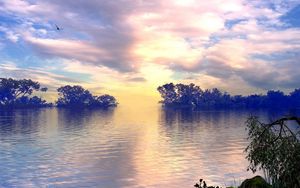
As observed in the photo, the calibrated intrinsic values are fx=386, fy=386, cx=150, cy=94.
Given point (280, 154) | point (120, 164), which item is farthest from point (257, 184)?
point (120, 164)

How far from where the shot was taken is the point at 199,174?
45156 mm

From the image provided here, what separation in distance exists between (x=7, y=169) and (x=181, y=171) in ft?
72.7

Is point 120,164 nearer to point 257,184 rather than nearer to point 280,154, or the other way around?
point 257,184

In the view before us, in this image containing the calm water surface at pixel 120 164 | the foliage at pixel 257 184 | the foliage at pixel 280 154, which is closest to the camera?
the foliage at pixel 280 154

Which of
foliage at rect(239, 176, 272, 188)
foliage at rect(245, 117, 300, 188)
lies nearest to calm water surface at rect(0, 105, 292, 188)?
foliage at rect(239, 176, 272, 188)

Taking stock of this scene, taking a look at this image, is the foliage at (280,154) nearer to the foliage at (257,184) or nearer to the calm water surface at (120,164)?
the foliage at (257,184)

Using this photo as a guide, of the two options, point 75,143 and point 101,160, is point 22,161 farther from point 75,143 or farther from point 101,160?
point 75,143

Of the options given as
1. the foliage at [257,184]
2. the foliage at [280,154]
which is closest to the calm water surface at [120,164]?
the foliage at [257,184]

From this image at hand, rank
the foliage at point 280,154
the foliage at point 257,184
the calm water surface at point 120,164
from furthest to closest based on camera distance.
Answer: the calm water surface at point 120,164
the foliage at point 257,184
the foliage at point 280,154

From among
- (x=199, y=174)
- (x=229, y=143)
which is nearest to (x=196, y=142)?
(x=229, y=143)

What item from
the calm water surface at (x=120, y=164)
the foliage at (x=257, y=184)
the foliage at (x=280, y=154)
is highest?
the foliage at (x=280, y=154)

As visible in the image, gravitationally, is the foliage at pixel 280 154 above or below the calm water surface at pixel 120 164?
above

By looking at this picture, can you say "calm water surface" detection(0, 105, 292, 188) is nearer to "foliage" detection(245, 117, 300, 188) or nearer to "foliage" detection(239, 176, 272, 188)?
"foliage" detection(239, 176, 272, 188)

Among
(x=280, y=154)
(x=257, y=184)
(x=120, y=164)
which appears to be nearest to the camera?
(x=280, y=154)
